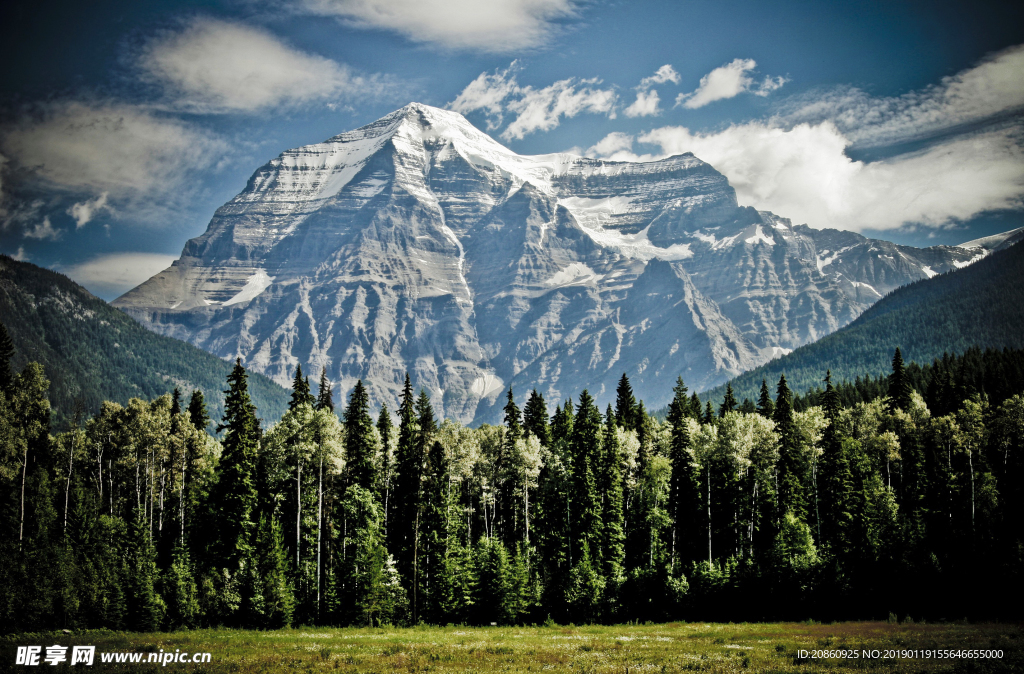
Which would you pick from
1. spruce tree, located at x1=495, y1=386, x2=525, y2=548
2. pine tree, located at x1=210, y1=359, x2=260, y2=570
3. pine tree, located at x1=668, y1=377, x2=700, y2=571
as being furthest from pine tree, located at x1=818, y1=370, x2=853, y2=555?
pine tree, located at x1=210, y1=359, x2=260, y2=570

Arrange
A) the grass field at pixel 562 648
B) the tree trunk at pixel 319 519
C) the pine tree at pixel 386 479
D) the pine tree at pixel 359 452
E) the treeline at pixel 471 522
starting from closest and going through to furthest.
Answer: the grass field at pixel 562 648 < the treeline at pixel 471 522 < the tree trunk at pixel 319 519 < the pine tree at pixel 359 452 < the pine tree at pixel 386 479

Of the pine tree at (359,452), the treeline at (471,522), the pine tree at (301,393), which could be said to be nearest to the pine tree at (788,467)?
the treeline at (471,522)

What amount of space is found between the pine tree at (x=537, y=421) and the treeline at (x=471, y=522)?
3259 mm

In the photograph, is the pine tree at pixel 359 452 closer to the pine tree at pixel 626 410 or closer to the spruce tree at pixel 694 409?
the pine tree at pixel 626 410

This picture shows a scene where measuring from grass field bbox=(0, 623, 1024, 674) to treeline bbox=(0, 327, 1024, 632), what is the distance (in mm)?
7260

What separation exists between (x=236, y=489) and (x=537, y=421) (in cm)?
3729

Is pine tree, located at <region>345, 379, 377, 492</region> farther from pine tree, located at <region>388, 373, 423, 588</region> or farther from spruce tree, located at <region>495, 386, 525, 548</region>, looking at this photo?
spruce tree, located at <region>495, 386, 525, 548</region>

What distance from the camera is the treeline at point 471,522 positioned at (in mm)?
57875

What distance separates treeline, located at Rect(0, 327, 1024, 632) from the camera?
190 feet

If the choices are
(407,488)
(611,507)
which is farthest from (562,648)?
(611,507)

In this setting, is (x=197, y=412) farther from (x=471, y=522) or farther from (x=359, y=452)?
(x=471, y=522)

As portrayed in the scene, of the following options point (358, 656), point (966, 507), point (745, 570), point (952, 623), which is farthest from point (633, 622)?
point (966, 507)

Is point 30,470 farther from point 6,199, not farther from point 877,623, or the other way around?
point 877,623

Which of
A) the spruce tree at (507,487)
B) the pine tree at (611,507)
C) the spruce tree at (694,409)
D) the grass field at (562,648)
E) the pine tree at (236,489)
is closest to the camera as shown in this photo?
the grass field at (562,648)
